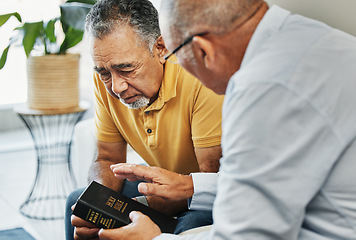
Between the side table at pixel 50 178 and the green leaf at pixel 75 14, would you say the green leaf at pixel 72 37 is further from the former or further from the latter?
the side table at pixel 50 178

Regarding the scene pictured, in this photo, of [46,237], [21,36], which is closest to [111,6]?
[21,36]

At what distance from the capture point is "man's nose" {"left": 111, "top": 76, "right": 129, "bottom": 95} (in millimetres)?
1485

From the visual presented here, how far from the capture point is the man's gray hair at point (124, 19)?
1.46 meters

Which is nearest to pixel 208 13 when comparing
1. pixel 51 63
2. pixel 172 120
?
pixel 172 120

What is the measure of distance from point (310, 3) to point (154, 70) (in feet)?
1.75

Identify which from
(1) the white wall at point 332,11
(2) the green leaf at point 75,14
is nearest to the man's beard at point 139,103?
(1) the white wall at point 332,11

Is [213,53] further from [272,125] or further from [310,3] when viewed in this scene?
[310,3]

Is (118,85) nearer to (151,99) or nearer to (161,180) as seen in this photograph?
(151,99)

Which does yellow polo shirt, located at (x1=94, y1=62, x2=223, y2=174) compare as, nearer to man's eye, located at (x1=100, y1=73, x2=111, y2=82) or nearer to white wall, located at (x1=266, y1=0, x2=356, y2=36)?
man's eye, located at (x1=100, y1=73, x2=111, y2=82)

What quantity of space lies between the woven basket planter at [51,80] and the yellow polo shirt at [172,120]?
95 cm

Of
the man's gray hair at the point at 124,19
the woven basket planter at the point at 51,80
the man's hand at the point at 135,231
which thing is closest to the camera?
the man's hand at the point at 135,231

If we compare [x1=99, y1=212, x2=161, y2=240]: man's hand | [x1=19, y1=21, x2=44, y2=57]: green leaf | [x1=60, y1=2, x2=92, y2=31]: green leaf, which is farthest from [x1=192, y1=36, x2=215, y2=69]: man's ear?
[x1=19, y1=21, x2=44, y2=57]: green leaf

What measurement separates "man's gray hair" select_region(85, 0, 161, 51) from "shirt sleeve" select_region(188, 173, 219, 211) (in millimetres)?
447

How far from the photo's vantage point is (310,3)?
1.51m
